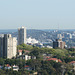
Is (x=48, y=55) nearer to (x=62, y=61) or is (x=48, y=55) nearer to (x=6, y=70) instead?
(x=62, y=61)

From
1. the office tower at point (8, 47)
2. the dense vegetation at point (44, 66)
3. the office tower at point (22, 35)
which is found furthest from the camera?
the office tower at point (22, 35)

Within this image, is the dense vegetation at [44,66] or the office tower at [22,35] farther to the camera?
the office tower at [22,35]

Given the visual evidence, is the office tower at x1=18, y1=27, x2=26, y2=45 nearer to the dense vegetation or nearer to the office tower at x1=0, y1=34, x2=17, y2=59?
the office tower at x1=0, y1=34, x2=17, y2=59

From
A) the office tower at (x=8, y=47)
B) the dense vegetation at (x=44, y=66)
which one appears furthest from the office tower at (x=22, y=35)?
the dense vegetation at (x=44, y=66)

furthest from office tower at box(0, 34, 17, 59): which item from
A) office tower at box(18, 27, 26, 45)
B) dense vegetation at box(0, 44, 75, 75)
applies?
office tower at box(18, 27, 26, 45)

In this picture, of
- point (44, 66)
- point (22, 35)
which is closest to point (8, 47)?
point (44, 66)

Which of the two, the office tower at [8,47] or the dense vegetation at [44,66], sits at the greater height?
the office tower at [8,47]

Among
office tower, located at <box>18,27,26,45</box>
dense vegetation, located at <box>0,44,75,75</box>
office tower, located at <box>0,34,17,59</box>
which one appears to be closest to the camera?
dense vegetation, located at <box>0,44,75,75</box>

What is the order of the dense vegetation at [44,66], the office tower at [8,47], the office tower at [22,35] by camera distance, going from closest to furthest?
the dense vegetation at [44,66], the office tower at [8,47], the office tower at [22,35]

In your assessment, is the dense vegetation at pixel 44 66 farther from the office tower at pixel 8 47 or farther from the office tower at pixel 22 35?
the office tower at pixel 22 35
